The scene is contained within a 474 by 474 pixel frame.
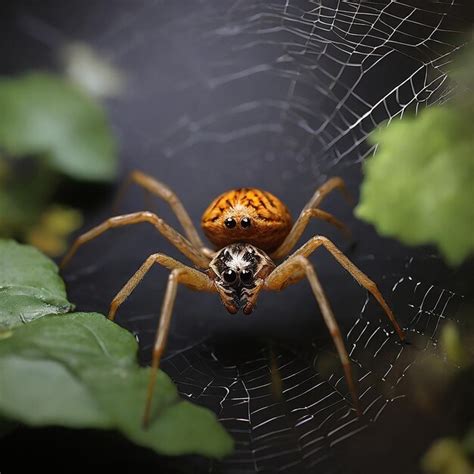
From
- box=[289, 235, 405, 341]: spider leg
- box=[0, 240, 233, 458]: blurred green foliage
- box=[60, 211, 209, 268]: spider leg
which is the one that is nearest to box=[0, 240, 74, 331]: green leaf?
box=[0, 240, 233, 458]: blurred green foliage

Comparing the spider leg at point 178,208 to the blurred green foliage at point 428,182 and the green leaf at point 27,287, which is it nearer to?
the green leaf at point 27,287

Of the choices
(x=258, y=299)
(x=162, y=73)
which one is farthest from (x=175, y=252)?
(x=162, y=73)

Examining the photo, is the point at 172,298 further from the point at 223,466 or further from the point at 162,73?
the point at 162,73

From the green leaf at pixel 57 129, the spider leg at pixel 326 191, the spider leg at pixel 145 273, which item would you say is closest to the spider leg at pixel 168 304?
the spider leg at pixel 145 273

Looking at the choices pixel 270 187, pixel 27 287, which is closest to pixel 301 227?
pixel 270 187

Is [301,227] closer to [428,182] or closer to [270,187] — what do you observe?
[270,187]
